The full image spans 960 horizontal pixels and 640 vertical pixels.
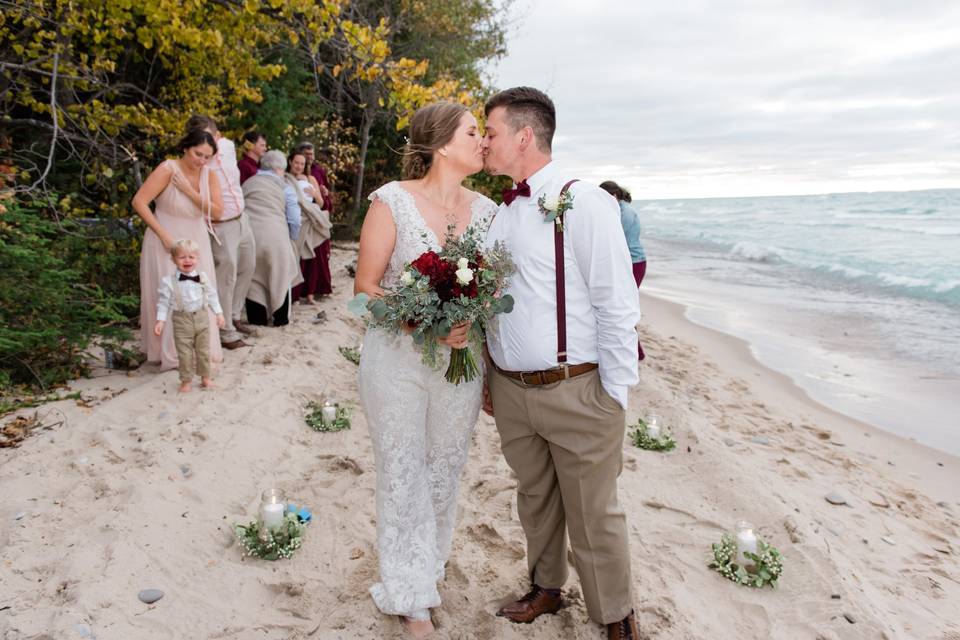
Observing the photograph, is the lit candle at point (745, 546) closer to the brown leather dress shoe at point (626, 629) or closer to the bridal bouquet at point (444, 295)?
the brown leather dress shoe at point (626, 629)

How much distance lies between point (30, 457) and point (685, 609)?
424 centimetres

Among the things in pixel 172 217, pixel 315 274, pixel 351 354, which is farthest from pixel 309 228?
pixel 172 217

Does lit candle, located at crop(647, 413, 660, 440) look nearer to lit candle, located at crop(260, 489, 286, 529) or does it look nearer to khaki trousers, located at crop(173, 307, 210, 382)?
lit candle, located at crop(260, 489, 286, 529)

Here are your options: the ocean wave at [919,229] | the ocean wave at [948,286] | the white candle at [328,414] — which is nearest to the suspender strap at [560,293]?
the white candle at [328,414]

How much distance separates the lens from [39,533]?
12.2 ft

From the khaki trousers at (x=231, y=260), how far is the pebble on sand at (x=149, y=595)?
147 inches

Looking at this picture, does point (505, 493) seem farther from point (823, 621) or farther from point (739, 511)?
point (823, 621)

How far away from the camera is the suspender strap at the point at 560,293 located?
2744 millimetres

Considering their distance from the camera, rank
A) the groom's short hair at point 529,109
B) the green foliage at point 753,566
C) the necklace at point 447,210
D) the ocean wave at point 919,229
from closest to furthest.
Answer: the groom's short hair at point 529,109 < the necklace at point 447,210 < the green foliage at point 753,566 < the ocean wave at point 919,229

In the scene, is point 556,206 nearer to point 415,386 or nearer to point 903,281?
point 415,386

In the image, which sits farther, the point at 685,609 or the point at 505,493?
the point at 505,493

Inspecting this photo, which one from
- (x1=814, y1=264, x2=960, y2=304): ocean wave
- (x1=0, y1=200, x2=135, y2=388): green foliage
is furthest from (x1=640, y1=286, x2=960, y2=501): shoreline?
(x1=814, y1=264, x2=960, y2=304): ocean wave

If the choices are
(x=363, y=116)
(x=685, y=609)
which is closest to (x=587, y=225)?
(x=685, y=609)

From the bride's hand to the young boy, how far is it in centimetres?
358
